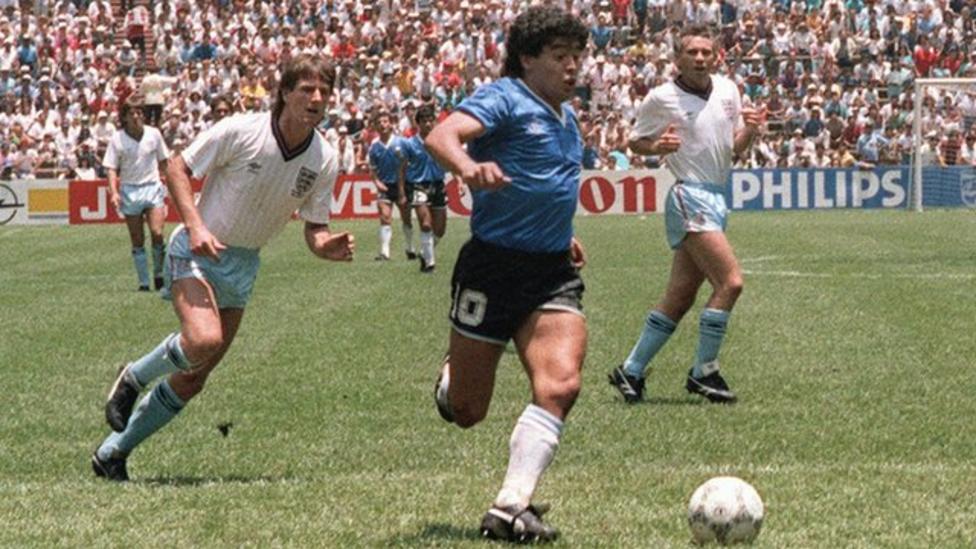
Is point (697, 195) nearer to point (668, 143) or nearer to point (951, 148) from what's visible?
point (668, 143)

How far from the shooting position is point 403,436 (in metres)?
10.8

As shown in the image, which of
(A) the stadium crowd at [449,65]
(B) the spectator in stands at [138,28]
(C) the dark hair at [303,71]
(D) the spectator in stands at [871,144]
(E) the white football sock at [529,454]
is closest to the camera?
(E) the white football sock at [529,454]

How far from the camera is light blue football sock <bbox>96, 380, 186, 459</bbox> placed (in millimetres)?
9148

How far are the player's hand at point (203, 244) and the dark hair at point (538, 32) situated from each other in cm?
168

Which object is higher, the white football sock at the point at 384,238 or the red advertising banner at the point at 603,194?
the white football sock at the point at 384,238

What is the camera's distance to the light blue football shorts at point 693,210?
11922 mm

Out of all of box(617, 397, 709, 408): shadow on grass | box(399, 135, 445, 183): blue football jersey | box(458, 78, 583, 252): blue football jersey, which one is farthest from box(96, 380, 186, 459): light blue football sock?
box(399, 135, 445, 183): blue football jersey

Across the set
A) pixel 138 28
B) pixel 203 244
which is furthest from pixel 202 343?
pixel 138 28

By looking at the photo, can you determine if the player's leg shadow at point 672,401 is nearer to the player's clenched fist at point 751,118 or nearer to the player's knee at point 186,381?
the player's clenched fist at point 751,118

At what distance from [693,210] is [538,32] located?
14.8 feet

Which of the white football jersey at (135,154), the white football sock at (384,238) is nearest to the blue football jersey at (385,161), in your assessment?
the white football sock at (384,238)

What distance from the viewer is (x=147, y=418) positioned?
30.1 ft

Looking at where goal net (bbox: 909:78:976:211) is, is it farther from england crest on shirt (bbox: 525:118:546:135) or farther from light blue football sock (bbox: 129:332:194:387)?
england crest on shirt (bbox: 525:118:546:135)

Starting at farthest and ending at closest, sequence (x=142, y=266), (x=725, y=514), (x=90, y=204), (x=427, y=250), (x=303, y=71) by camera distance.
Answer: (x=90, y=204), (x=427, y=250), (x=142, y=266), (x=303, y=71), (x=725, y=514)
